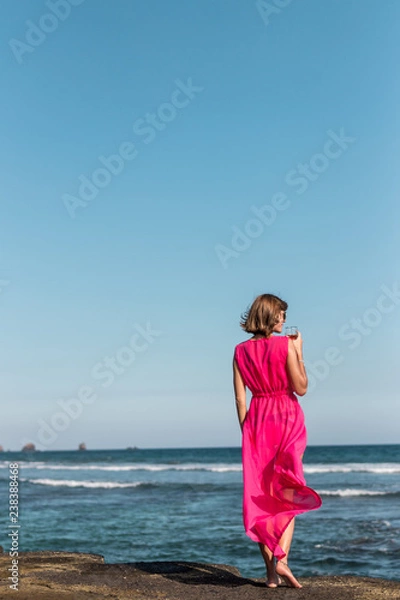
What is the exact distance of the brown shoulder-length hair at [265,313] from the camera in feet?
15.3

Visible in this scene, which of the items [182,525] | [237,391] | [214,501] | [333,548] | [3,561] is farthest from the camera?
[214,501]

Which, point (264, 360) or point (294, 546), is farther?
point (294, 546)

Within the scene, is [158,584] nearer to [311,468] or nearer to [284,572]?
[284,572]

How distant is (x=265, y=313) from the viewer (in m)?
4.65

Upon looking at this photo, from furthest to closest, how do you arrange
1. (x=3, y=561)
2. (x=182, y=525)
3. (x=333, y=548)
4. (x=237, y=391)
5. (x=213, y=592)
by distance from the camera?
(x=182, y=525) → (x=333, y=548) → (x=3, y=561) → (x=237, y=391) → (x=213, y=592)

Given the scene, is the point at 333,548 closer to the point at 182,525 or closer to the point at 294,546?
the point at 294,546

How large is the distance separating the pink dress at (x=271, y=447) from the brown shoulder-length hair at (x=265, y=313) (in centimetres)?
8

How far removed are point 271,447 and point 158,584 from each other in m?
1.26

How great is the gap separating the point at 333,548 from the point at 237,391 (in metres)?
7.77

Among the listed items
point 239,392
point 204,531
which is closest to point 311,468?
point 204,531

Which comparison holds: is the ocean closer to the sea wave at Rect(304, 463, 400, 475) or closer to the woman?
the woman

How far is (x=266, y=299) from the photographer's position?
4656mm

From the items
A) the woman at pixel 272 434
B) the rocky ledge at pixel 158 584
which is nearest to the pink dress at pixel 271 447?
the woman at pixel 272 434

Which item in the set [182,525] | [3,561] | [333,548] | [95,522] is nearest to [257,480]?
[3,561]
